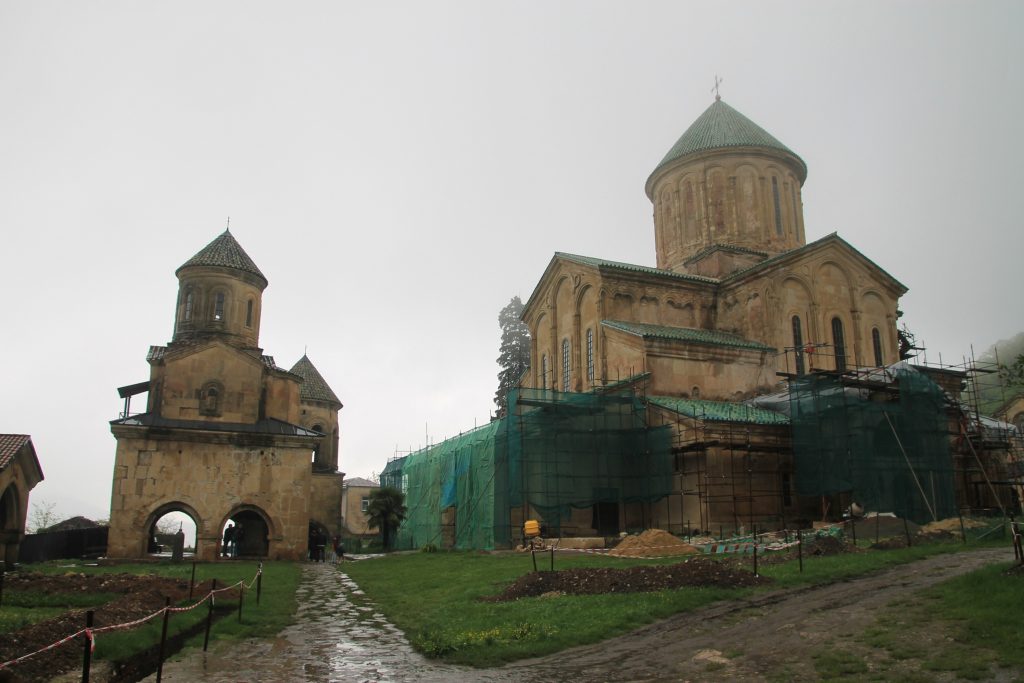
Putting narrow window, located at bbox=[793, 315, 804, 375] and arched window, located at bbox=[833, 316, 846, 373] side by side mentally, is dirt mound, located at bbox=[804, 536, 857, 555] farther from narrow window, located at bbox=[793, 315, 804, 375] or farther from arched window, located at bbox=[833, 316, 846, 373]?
arched window, located at bbox=[833, 316, 846, 373]

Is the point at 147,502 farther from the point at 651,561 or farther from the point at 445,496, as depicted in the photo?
the point at 651,561

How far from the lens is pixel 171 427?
26.7 metres

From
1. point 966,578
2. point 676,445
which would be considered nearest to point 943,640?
point 966,578

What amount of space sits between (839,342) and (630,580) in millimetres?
20564

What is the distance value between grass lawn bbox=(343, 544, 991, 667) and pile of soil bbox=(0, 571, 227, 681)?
12.3ft

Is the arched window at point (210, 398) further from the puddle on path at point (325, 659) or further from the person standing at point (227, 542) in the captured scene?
the puddle on path at point (325, 659)

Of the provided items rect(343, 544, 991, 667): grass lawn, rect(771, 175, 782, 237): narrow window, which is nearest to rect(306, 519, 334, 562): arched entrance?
rect(343, 544, 991, 667): grass lawn

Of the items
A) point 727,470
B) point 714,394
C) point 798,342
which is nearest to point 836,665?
point 727,470

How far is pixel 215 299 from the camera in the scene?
1204 inches

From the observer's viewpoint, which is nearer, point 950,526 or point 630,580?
point 630,580

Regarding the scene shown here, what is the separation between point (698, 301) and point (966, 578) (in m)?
20.5

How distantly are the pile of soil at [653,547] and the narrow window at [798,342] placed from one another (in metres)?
11.8

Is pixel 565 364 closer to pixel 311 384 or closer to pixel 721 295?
pixel 721 295

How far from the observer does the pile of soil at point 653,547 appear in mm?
18812
